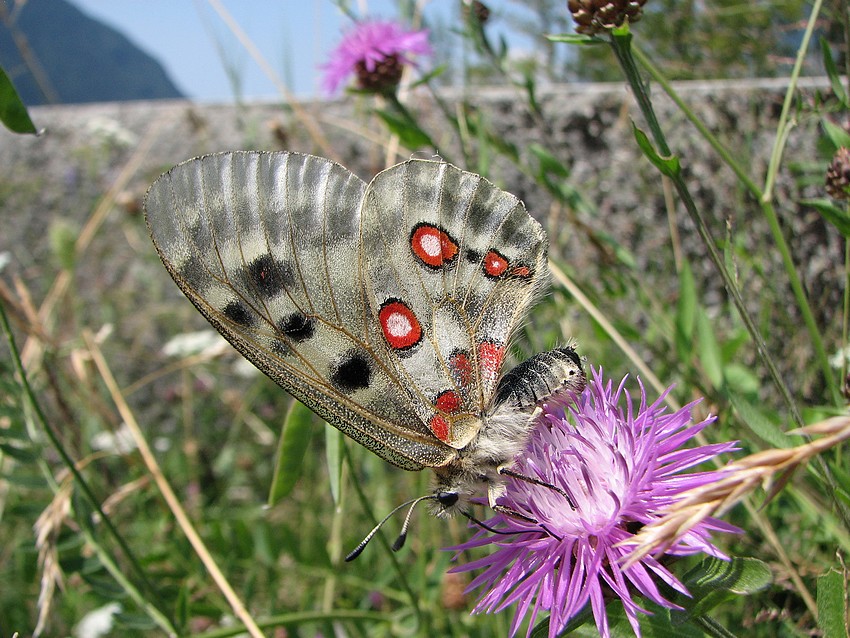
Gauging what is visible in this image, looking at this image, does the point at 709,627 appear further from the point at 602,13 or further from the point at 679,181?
the point at 602,13

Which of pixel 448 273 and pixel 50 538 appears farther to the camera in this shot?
pixel 50 538

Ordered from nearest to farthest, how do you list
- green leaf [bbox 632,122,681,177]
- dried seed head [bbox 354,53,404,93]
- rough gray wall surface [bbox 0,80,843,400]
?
green leaf [bbox 632,122,681,177] < dried seed head [bbox 354,53,404,93] < rough gray wall surface [bbox 0,80,843,400]

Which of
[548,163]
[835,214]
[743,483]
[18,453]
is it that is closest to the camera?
[743,483]

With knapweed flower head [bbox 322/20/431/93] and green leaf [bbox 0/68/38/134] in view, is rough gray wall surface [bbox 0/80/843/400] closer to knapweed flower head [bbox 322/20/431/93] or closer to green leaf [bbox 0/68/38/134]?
knapweed flower head [bbox 322/20/431/93]

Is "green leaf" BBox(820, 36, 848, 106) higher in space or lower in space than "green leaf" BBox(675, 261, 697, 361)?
higher

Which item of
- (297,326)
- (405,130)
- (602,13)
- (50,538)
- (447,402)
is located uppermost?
(602,13)

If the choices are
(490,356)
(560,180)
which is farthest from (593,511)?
(560,180)

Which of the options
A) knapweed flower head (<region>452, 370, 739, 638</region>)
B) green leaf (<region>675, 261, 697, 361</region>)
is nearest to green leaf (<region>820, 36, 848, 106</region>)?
green leaf (<region>675, 261, 697, 361</region>)

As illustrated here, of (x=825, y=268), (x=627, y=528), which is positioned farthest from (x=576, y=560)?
(x=825, y=268)
